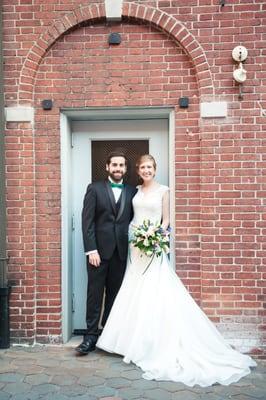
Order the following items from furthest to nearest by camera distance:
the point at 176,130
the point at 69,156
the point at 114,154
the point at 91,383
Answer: the point at 69,156, the point at 176,130, the point at 114,154, the point at 91,383

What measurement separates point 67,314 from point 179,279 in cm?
142

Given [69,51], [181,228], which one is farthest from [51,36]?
[181,228]

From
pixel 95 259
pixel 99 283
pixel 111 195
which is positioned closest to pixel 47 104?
pixel 111 195

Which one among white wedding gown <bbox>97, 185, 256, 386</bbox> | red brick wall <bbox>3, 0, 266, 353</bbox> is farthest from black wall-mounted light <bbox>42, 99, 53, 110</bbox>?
white wedding gown <bbox>97, 185, 256, 386</bbox>

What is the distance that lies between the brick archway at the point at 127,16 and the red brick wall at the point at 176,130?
11mm

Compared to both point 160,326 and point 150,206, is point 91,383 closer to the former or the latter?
point 160,326

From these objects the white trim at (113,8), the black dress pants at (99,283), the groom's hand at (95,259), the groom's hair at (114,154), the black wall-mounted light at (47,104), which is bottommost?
the black dress pants at (99,283)

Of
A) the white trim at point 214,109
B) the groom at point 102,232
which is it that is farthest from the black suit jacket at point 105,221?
the white trim at point 214,109

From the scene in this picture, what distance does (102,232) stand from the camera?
5.19 metres

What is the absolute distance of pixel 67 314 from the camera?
5.52 m

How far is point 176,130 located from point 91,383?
2.83 meters

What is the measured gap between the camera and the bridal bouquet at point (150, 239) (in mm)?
4887

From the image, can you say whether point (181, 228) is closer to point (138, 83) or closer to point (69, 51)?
point (138, 83)

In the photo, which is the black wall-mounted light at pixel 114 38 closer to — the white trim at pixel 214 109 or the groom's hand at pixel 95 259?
the white trim at pixel 214 109
